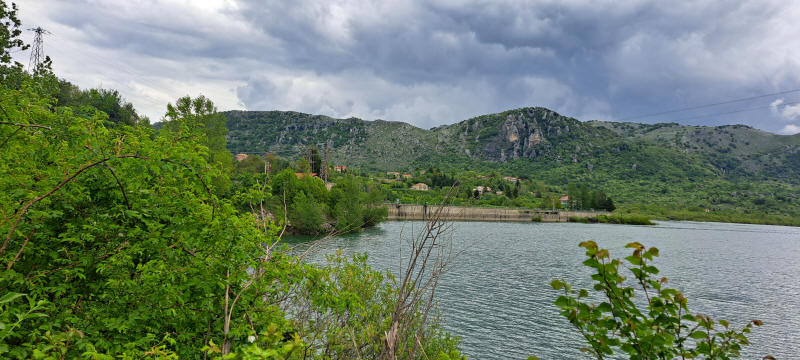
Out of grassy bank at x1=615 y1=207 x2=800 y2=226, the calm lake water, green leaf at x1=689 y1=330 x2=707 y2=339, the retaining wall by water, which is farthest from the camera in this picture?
grassy bank at x1=615 y1=207 x2=800 y2=226

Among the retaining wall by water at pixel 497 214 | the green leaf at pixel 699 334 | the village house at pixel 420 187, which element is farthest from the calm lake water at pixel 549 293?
the village house at pixel 420 187

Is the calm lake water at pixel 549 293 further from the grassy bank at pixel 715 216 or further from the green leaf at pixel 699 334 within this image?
the grassy bank at pixel 715 216

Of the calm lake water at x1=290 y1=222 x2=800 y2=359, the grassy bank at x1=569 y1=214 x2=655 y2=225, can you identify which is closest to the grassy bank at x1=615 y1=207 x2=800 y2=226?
the grassy bank at x1=569 y1=214 x2=655 y2=225

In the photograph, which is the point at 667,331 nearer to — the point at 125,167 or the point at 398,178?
the point at 125,167

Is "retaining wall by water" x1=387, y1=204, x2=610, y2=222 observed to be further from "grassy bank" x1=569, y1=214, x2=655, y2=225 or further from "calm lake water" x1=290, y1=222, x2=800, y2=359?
"calm lake water" x1=290, y1=222, x2=800, y2=359

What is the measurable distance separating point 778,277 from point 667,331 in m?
48.2

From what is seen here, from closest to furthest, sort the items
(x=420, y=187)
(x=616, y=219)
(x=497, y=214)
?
(x=497, y=214)
(x=616, y=219)
(x=420, y=187)

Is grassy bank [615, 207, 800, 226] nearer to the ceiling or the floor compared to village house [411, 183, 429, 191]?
nearer to the floor

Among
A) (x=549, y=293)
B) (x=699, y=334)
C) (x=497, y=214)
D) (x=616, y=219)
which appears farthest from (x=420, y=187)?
(x=699, y=334)

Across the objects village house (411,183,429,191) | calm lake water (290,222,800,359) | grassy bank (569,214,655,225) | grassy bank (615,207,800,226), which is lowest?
calm lake water (290,222,800,359)

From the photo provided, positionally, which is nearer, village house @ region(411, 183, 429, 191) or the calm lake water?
the calm lake water

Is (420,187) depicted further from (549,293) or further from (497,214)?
(549,293)

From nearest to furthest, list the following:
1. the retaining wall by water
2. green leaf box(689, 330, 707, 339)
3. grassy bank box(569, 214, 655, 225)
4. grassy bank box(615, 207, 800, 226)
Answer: green leaf box(689, 330, 707, 339) < the retaining wall by water < grassy bank box(569, 214, 655, 225) < grassy bank box(615, 207, 800, 226)

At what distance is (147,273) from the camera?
377 cm
